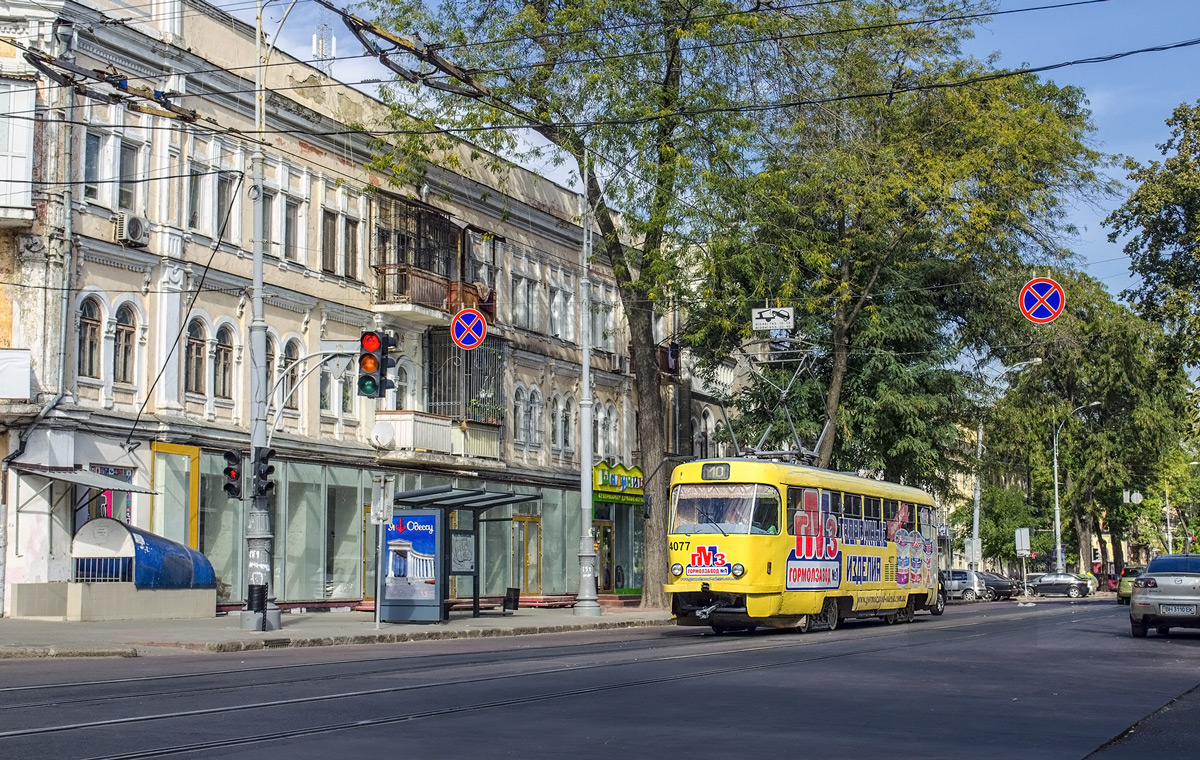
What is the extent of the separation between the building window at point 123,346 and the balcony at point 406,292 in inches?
350

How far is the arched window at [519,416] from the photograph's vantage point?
45906 mm

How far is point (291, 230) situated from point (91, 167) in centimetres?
693

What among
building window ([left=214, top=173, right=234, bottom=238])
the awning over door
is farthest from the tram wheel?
building window ([left=214, top=173, right=234, bottom=238])

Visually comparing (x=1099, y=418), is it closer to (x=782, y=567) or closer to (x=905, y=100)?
(x=905, y=100)

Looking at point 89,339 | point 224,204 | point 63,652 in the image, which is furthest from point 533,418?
point 63,652

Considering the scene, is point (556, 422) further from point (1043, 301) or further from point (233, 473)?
point (233, 473)

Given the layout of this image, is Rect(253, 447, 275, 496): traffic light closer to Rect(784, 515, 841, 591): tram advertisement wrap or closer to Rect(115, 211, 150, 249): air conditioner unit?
Rect(115, 211, 150, 249): air conditioner unit

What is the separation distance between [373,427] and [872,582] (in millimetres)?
13645

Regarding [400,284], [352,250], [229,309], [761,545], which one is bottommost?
[761,545]

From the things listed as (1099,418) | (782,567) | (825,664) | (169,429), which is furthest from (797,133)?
(1099,418)

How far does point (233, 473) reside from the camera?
26203 mm

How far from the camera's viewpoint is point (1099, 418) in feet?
259

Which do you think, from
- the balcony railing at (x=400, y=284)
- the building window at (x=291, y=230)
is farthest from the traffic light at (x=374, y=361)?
the balcony railing at (x=400, y=284)

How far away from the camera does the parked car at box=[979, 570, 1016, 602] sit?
68688 mm
